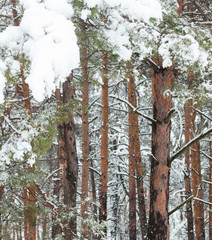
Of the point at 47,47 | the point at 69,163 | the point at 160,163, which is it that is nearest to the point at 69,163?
the point at 69,163

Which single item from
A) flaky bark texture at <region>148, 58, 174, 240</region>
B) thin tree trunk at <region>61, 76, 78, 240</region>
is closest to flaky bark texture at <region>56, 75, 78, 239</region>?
thin tree trunk at <region>61, 76, 78, 240</region>

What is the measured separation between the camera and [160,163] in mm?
5660

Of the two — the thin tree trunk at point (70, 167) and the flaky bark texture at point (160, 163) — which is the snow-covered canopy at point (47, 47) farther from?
the thin tree trunk at point (70, 167)

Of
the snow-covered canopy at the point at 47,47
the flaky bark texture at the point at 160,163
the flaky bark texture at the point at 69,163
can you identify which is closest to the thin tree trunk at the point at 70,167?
the flaky bark texture at the point at 69,163

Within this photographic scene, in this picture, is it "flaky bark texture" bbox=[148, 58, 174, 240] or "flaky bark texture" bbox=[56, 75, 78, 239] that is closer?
"flaky bark texture" bbox=[148, 58, 174, 240]

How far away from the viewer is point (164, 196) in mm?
5637

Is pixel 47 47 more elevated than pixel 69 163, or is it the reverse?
pixel 47 47

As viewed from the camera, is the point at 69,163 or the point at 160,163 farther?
the point at 69,163

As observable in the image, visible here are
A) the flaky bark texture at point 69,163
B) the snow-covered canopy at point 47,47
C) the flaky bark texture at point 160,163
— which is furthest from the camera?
the flaky bark texture at point 69,163

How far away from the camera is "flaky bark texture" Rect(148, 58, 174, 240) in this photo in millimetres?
5578

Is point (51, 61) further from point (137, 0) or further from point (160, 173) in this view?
point (160, 173)

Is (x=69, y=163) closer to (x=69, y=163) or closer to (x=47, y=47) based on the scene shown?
(x=69, y=163)

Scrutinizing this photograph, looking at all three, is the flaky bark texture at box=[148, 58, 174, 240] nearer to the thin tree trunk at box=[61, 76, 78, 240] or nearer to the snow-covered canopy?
the thin tree trunk at box=[61, 76, 78, 240]

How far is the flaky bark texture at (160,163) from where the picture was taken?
220 inches
